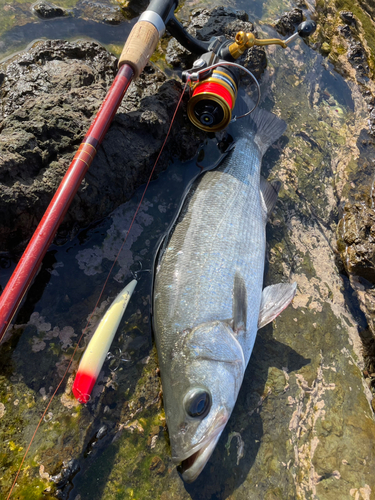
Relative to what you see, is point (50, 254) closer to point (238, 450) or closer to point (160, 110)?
point (160, 110)

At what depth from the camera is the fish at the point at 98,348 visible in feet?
8.55

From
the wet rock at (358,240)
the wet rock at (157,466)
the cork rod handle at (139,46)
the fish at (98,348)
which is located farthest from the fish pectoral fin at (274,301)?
the cork rod handle at (139,46)

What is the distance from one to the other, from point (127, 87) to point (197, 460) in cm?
334

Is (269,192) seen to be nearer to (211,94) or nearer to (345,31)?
(211,94)

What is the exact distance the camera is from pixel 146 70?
4.16 meters

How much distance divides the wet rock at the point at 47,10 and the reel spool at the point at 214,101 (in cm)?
254

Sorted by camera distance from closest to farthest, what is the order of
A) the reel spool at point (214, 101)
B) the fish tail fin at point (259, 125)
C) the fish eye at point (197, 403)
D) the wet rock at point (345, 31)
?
the fish eye at point (197, 403)
the reel spool at point (214, 101)
the fish tail fin at point (259, 125)
the wet rock at point (345, 31)

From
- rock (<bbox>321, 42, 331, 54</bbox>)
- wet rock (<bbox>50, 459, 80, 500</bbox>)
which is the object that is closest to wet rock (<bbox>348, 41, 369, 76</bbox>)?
rock (<bbox>321, 42, 331, 54</bbox>)

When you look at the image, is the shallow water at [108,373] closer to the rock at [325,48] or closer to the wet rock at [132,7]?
the wet rock at [132,7]

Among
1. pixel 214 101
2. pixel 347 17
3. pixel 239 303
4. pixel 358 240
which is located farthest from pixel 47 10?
pixel 347 17

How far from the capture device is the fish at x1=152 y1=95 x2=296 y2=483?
259 centimetres

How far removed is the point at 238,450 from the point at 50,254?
8.58 ft

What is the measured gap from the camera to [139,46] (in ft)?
10.1

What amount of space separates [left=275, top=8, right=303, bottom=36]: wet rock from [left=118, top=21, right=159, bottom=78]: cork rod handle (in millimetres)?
3719
